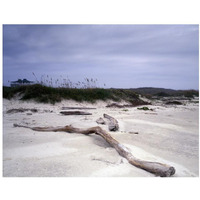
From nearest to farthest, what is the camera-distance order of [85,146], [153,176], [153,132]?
[153,176], [85,146], [153,132]

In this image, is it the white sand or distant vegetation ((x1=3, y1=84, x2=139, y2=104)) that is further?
distant vegetation ((x1=3, y1=84, x2=139, y2=104))

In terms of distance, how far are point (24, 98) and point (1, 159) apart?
7.61 metres

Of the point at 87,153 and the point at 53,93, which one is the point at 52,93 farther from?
the point at 87,153

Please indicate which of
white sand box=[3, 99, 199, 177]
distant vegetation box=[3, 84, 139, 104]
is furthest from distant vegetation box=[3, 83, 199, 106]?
white sand box=[3, 99, 199, 177]

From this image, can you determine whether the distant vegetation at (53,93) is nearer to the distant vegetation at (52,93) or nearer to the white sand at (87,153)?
the distant vegetation at (52,93)

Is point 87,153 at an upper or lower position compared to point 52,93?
lower

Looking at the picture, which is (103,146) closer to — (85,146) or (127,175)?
(85,146)

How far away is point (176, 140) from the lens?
12.1 feet

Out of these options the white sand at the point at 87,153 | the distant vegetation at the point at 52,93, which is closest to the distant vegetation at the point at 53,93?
the distant vegetation at the point at 52,93

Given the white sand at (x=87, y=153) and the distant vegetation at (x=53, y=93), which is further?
the distant vegetation at (x=53, y=93)

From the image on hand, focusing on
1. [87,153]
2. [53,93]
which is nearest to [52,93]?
[53,93]

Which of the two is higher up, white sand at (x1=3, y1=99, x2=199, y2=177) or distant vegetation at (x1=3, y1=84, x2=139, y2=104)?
distant vegetation at (x1=3, y1=84, x2=139, y2=104)

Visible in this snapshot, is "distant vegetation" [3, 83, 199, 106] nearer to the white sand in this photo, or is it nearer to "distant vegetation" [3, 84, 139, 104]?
"distant vegetation" [3, 84, 139, 104]
